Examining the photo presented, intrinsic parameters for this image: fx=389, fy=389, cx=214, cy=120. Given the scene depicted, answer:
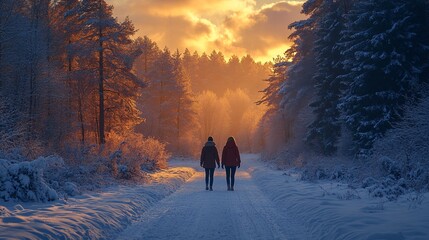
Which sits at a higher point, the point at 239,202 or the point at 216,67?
the point at 216,67

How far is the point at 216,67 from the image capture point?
4124 inches

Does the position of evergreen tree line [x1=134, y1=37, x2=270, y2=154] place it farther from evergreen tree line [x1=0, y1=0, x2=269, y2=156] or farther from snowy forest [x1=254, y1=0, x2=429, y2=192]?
snowy forest [x1=254, y1=0, x2=429, y2=192]

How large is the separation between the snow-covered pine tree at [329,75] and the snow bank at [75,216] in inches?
654

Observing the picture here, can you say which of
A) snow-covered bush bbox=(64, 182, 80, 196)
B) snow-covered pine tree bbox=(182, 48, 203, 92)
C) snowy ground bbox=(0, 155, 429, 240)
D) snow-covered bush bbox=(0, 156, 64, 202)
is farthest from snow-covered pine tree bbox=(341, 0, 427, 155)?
snow-covered pine tree bbox=(182, 48, 203, 92)

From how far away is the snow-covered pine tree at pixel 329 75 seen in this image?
25.4 metres

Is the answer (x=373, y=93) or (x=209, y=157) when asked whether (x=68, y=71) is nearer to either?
(x=209, y=157)

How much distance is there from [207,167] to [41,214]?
924cm

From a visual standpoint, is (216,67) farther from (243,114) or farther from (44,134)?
(44,134)

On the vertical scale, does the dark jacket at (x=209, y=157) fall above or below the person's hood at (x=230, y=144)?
below

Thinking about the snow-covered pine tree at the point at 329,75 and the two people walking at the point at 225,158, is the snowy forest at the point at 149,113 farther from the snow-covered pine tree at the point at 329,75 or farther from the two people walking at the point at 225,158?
the two people walking at the point at 225,158

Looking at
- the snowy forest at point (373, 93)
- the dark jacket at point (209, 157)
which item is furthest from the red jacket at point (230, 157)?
the snowy forest at point (373, 93)

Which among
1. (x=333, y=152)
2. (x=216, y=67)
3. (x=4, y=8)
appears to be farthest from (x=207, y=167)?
(x=216, y=67)

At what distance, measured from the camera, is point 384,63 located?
18.6 m

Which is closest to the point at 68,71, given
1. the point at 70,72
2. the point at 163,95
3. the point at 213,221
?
the point at 70,72
